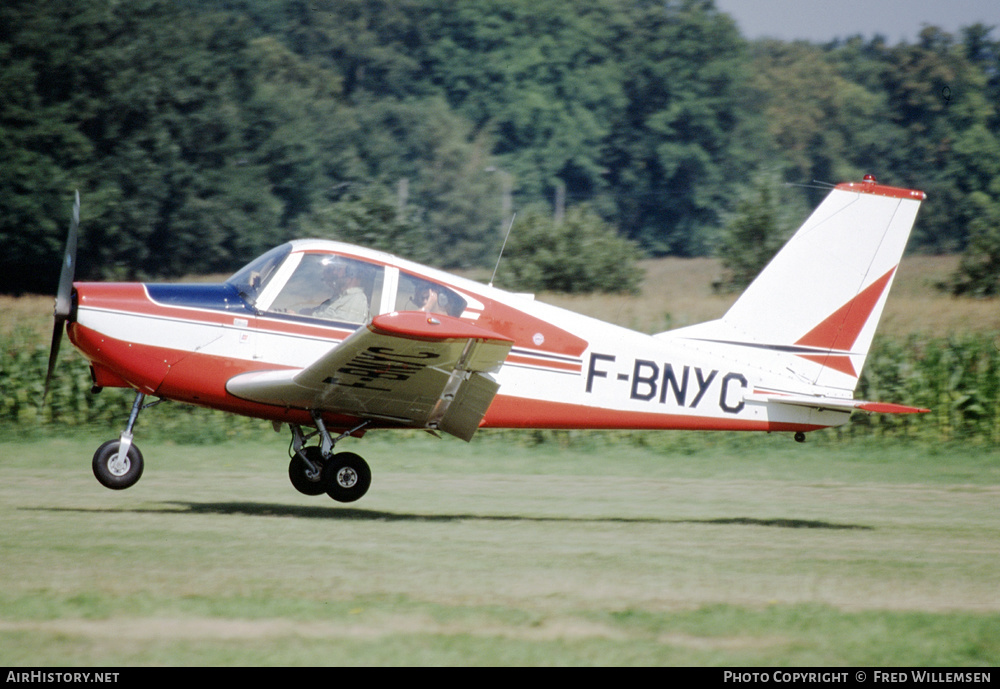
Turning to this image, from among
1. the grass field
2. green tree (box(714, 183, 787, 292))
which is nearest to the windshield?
the grass field

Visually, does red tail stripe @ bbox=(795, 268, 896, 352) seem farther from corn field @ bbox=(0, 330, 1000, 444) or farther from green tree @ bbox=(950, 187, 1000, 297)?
green tree @ bbox=(950, 187, 1000, 297)

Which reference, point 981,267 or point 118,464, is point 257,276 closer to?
point 118,464

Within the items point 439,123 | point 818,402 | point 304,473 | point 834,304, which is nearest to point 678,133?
point 439,123

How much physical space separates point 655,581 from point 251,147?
1714 inches

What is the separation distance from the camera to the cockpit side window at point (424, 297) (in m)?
9.03

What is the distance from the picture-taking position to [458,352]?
818 cm

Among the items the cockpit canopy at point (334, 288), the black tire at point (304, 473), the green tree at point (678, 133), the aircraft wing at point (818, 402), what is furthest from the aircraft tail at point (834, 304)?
the green tree at point (678, 133)

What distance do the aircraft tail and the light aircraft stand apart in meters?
0.01

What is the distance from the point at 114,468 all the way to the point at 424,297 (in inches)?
114

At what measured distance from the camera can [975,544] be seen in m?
8.67

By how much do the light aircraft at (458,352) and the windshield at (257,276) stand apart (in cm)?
1

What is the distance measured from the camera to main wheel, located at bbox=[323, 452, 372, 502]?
30.3ft

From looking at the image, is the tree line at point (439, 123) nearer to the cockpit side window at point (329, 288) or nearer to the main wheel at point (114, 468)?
the main wheel at point (114, 468)
